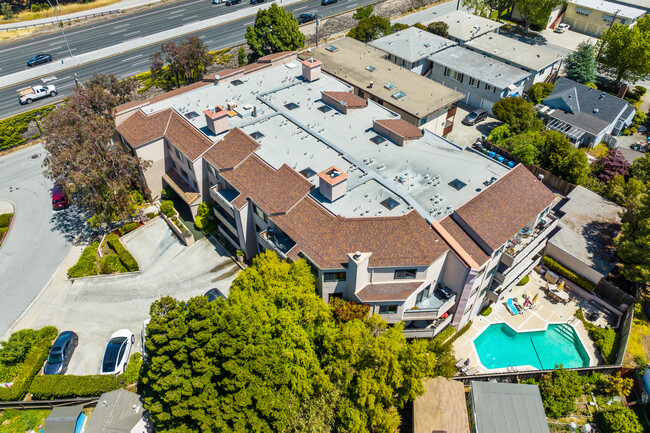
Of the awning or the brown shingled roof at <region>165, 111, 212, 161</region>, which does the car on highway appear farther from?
the awning

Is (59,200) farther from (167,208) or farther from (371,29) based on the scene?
(371,29)

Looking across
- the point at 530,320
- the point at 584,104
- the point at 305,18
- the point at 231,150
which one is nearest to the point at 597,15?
the point at 584,104

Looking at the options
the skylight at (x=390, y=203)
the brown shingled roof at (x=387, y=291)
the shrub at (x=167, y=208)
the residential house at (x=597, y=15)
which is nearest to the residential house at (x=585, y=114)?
the residential house at (x=597, y=15)

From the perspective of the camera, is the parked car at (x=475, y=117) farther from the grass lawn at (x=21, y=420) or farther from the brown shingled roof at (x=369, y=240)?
the grass lawn at (x=21, y=420)

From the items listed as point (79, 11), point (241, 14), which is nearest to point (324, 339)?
point (241, 14)

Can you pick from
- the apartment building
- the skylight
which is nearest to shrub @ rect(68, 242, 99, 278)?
the apartment building
